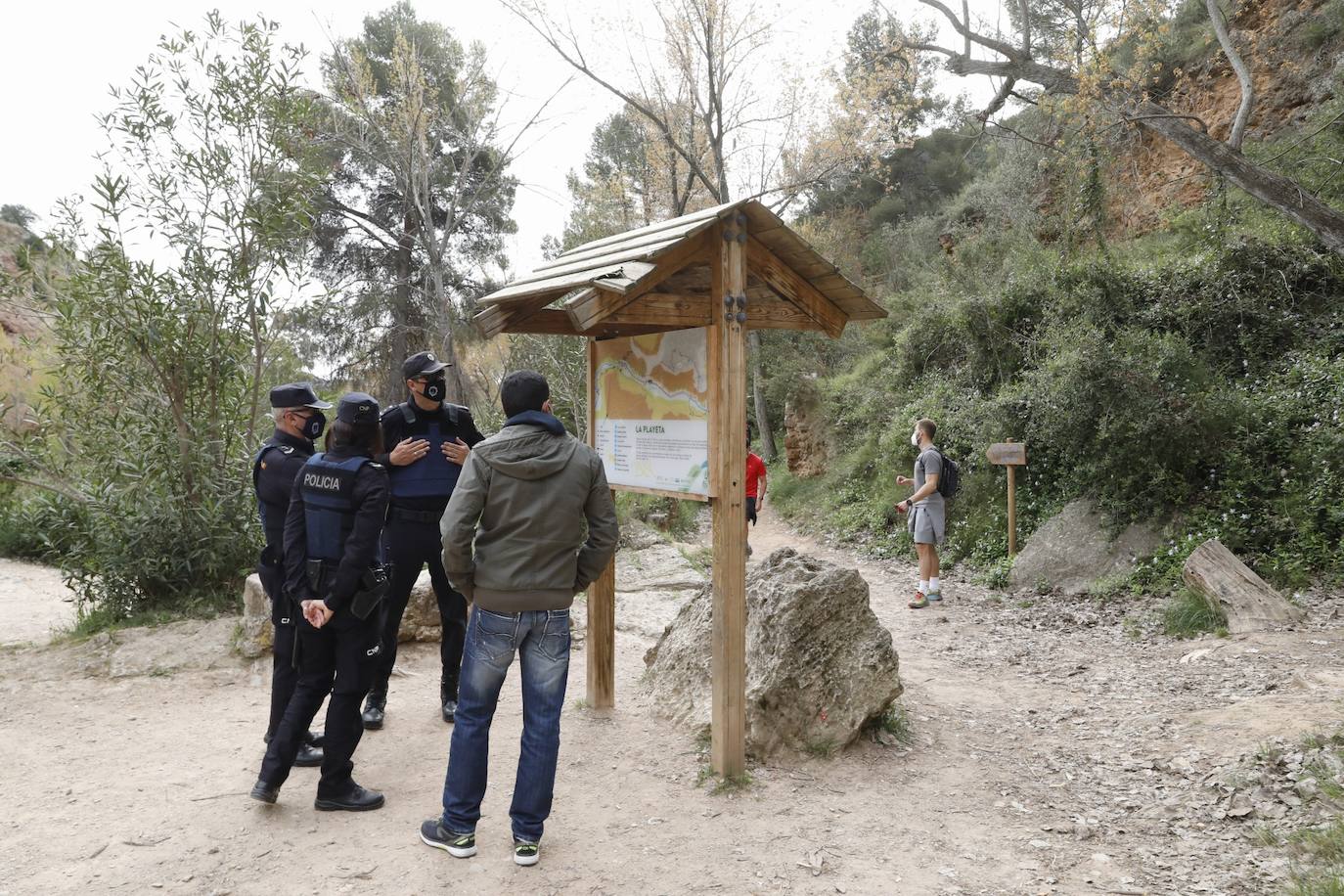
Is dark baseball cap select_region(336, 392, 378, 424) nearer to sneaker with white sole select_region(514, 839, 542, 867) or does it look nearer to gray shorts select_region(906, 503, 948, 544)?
sneaker with white sole select_region(514, 839, 542, 867)

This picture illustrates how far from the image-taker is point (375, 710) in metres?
4.74

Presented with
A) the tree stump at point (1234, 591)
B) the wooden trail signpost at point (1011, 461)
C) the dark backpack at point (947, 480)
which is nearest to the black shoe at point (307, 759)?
the tree stump at point (1234, 591)

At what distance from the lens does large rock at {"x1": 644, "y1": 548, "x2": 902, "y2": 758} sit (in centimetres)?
432

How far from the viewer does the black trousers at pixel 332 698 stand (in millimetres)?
3635

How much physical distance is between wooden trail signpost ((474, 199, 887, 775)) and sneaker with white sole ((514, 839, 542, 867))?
3.60 feet

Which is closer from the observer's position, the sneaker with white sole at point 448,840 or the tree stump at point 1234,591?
the sneaker with white sole at point 448,840

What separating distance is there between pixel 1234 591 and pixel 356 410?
651 centimetres

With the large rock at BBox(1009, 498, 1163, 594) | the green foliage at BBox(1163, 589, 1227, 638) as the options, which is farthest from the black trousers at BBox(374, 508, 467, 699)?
the large rock at BBox(1009, 498, 1163, 594)

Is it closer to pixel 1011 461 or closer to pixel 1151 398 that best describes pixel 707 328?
pixel 1151 398

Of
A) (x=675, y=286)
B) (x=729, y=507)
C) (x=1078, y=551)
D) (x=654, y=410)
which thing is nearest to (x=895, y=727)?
(x=729, y=507)

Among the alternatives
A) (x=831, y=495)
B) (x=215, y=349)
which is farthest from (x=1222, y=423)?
(x=215, y=349)

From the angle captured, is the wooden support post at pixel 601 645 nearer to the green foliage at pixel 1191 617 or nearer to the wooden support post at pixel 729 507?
the wooden support post at pixel 729 507

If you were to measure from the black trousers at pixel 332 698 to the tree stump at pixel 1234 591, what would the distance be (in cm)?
612

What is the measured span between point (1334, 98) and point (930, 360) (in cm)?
678
